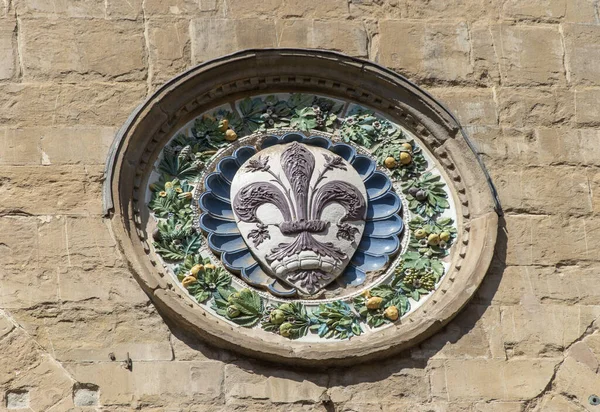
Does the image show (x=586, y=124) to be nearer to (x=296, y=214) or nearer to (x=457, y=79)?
(x=457, y=79)

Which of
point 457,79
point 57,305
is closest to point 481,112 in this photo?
point 457,79

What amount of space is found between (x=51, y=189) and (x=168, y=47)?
129 cm

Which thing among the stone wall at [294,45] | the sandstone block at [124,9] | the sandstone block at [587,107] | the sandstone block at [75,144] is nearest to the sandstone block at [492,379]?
the stone wall at [294,45]

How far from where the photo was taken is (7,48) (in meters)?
9.86

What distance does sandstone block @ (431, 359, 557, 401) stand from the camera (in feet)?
29.8

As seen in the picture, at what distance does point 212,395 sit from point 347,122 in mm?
2193

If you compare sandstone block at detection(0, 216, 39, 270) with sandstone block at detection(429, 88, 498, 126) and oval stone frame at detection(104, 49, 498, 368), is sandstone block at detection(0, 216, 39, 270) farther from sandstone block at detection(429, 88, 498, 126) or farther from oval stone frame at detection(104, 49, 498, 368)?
sandstone block at detection(429, 88, 498, 126)

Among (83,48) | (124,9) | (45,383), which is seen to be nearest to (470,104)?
(124,9)

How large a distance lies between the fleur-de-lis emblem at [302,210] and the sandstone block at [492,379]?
975 millimetres

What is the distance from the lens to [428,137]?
1004 centimetres

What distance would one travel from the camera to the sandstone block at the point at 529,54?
33.7ft

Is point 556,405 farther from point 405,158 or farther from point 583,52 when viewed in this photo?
point 583,52

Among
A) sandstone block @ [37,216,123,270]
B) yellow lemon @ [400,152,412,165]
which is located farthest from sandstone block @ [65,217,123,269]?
yellow lemon @ [400,152,412,165]

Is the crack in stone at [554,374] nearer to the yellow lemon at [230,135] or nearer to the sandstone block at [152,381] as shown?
the sandstone block at [152,381]
